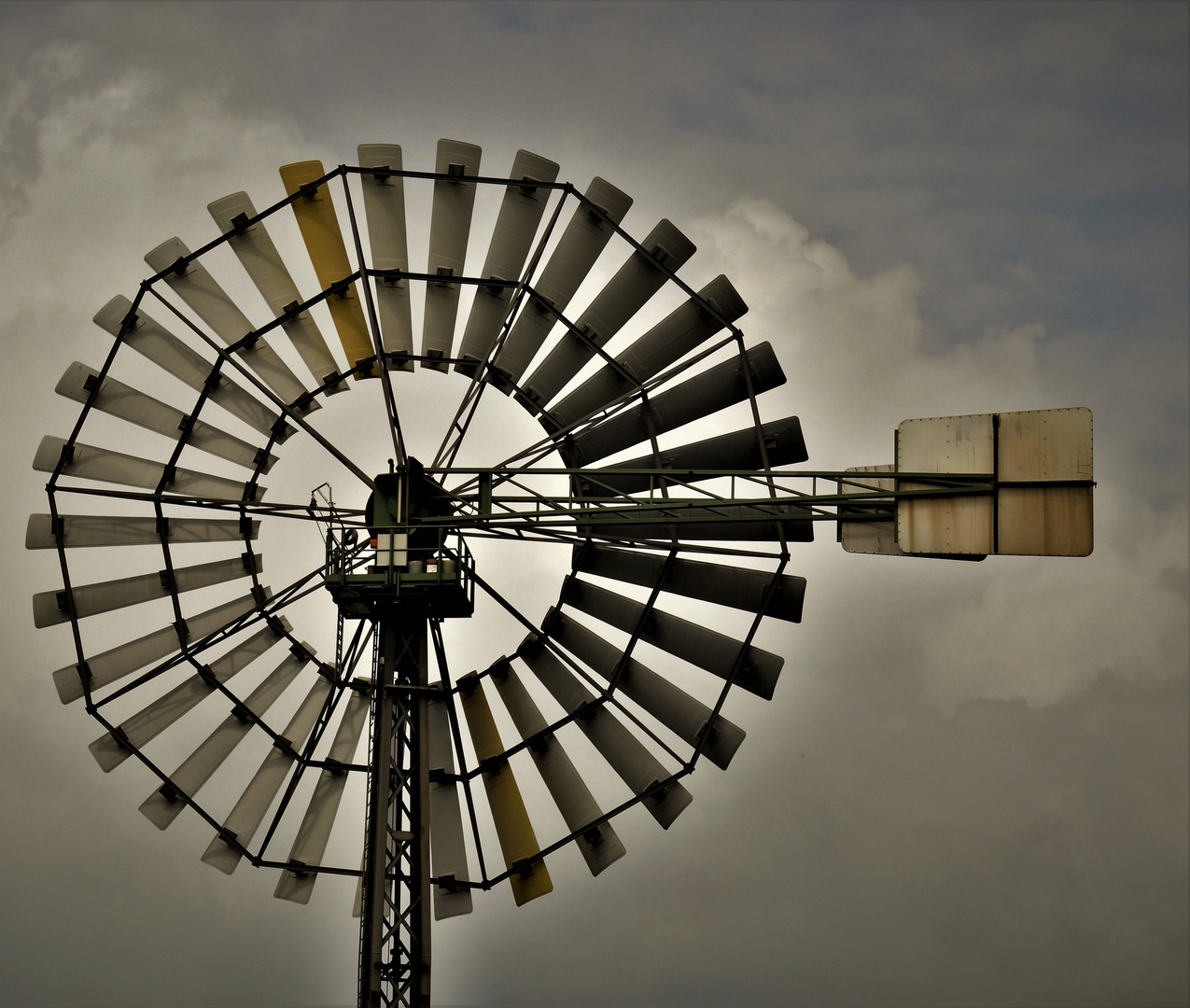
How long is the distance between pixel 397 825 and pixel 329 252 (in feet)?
24.5

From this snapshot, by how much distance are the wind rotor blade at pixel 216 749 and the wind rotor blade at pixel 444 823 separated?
6.98 ft

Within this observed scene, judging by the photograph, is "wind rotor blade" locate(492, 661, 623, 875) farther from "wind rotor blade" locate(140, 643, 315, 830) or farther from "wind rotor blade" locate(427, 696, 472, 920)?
"wind rotor blade" locate(140, 643, 315, 830)

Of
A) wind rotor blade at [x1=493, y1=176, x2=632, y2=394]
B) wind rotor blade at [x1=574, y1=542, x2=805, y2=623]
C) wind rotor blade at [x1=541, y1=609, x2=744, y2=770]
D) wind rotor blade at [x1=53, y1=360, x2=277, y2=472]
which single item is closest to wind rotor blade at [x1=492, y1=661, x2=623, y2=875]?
wind rotor blade at [x1=541, y1=609, x2=744, y2=770]

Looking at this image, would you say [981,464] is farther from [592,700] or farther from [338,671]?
[338,671]

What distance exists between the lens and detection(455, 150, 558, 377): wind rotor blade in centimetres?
1934

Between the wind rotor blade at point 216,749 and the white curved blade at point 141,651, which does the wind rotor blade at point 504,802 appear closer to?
the wind rotor blade at point 216,749

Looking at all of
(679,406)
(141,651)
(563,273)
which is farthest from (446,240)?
(141,651)

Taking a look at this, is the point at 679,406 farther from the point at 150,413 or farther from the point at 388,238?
the point at 150,413

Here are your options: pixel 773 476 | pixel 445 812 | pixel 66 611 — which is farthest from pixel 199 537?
pixel 773 476

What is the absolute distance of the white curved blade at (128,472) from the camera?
64.3 ft

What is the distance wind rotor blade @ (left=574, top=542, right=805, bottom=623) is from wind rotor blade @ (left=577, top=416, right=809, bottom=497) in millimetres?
909

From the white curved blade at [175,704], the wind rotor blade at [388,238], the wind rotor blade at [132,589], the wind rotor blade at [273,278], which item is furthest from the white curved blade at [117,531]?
the wind rotor blade at [388,238]

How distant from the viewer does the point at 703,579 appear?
64.0 ft

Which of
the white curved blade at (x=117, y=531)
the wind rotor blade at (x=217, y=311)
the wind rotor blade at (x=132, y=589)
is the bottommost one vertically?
the wind rotor blade at (x=132, y=589)
